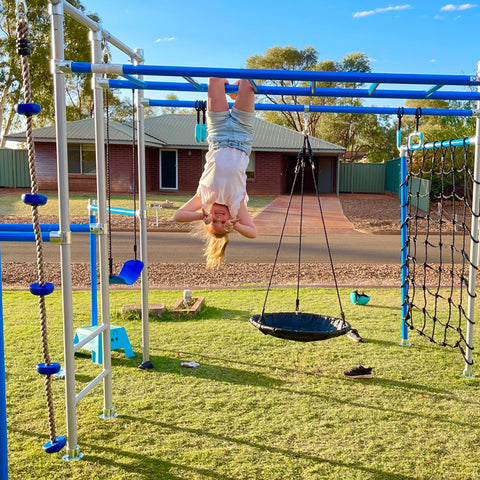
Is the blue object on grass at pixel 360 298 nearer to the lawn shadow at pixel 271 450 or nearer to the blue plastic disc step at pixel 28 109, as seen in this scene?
the lawn shadow at pixel 271 450

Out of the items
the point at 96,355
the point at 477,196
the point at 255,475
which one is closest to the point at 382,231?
the point at 477,196

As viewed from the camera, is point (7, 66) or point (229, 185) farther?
point (7, 66)

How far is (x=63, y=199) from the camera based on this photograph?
Answer: 3.20 m

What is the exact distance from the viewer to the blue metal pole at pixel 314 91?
3.57 metres

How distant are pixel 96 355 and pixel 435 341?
369 cm

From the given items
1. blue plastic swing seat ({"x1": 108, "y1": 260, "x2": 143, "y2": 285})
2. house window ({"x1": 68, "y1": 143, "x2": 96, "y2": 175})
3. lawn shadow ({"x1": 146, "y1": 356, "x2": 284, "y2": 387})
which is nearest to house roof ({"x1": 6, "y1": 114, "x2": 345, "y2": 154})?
house window ({"x1": 68, "y1": 143, "x2": 96, "y2": 175})

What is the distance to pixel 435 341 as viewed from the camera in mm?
5613

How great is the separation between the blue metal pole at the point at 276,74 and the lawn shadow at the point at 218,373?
105 inches

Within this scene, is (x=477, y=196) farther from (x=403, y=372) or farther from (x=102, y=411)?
(x=102, y=411)

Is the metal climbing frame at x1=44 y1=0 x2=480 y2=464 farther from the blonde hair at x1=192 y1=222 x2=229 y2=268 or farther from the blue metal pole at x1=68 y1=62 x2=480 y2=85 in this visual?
the blonde hair at x1=192 y1=222 x2=229 y2=268

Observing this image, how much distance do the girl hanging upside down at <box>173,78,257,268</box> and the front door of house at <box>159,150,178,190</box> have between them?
1988 centimetres

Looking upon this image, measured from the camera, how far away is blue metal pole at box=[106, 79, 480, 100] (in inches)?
141

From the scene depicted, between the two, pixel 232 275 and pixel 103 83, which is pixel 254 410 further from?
pixel 232 275

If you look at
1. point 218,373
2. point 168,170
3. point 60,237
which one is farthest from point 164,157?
point 60,237
